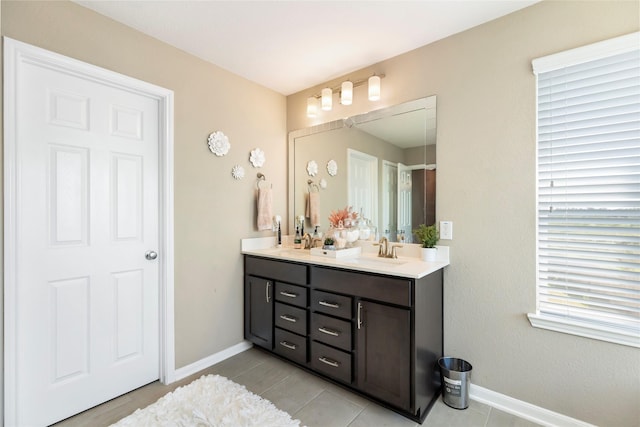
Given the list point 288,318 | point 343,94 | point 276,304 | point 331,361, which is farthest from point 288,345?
point 343,94

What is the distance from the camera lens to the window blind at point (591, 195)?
1.51 metres

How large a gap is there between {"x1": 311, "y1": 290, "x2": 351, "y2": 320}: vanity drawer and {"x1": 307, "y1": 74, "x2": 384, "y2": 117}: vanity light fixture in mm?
1559

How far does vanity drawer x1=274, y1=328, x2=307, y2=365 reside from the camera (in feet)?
7.25

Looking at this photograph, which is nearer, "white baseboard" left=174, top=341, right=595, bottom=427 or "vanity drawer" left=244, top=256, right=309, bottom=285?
"white baseboard" left=174, top=341, right=595, bottom=427

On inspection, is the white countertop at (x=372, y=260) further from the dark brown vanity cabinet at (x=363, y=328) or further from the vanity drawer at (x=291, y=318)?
the vanity drawer at (x=291, y=318)

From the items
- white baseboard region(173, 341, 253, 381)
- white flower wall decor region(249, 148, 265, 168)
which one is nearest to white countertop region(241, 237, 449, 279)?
white flower wall decor region(249, 148, 265, 168)

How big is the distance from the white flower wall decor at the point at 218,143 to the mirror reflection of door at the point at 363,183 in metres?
1.07

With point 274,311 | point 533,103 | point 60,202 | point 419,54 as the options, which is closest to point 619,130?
point 533,103

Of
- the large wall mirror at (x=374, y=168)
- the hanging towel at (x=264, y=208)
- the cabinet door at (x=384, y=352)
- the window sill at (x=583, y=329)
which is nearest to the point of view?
the window sill at (x=583, y=329)

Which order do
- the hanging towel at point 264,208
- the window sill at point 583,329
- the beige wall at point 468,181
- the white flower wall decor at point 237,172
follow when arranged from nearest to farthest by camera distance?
the window sill at point 583,329 < the beige wall at point 468,181 < the white flower wall decor at point 237,172 < the hanging towel at point 264,208

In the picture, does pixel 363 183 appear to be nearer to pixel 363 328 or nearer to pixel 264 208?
pixel 264 208

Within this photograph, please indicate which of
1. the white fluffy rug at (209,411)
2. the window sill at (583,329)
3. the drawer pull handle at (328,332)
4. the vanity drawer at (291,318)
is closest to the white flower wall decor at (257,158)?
the vanity drawer at (291,318)

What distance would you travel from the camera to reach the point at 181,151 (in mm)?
2242

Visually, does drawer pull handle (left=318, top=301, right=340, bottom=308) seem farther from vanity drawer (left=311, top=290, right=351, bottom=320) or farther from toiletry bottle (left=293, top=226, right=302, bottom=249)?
toiletry bottle (left=293, top=226, right=302, bottom=249)
